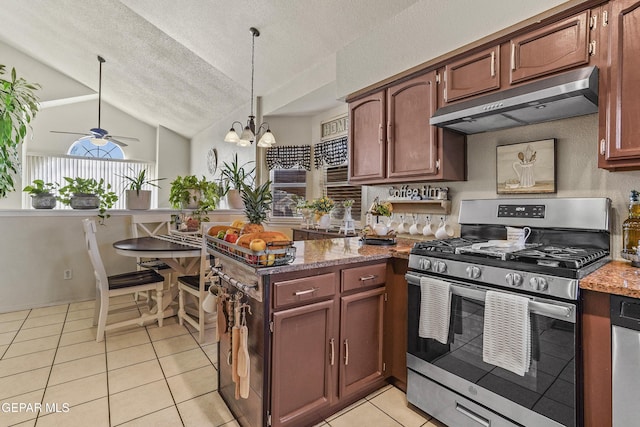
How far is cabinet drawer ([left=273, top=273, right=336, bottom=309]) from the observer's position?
150 cm

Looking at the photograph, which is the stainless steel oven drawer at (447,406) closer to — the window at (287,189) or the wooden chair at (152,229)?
the wooden chair at (152,229)

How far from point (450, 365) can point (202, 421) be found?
1.37m

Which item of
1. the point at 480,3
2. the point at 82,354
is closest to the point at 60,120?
the point at 82,354

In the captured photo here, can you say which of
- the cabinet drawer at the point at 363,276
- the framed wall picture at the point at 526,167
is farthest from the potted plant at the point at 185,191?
the framed wall picture at the point at 526,167

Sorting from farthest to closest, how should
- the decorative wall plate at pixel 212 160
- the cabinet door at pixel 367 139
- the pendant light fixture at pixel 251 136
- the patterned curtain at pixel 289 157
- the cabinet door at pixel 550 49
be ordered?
the decorative wall plate at pixel 212 160 < the patterned curtain at pixel 289 157 < the pendant light fixture at pixel 251 136 < the cabinet door at pixel 367 139 < the cabinet door at pixel 550 49

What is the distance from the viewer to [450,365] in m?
1.67

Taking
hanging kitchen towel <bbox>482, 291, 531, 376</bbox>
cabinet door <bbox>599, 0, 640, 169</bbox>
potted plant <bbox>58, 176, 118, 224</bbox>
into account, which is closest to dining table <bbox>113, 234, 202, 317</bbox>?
potted plant <bbox>58, 176, 118, 224</bbox>

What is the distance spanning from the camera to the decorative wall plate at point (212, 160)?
6719mm

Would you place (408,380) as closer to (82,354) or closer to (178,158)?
(82,354)

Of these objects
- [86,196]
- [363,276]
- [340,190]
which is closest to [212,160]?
[86,196]

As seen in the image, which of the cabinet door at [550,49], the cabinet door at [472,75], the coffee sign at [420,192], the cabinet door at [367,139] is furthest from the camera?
the cabinet door at [367,139]

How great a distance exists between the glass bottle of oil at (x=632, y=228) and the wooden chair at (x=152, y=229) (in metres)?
3.54

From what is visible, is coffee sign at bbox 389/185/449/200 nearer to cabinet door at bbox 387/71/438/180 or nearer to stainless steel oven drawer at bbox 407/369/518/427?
cabinet door at bbox 387/71/438/180

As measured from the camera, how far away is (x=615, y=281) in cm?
125
